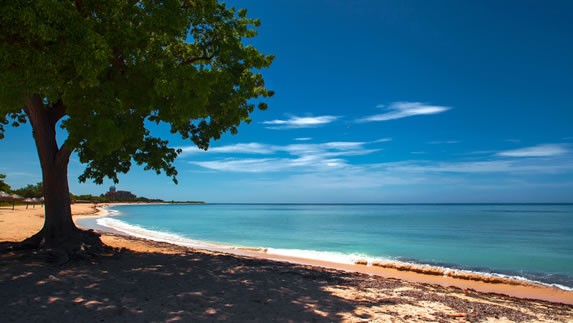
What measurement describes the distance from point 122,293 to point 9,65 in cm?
497

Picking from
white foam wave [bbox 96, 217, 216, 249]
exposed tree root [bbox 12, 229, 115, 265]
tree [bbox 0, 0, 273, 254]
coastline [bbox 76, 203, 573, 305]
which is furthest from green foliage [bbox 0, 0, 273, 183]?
white foam wave [bbox 96, 217, 216, 249]

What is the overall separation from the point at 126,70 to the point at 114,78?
410 millimetres

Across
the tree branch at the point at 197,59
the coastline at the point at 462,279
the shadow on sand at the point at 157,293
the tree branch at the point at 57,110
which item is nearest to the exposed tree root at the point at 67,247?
the shadow on sand at the point at 157,293

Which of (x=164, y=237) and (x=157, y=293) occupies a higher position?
(x=157, y=293)

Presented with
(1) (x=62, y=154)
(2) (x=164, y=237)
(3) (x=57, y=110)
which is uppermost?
(3) (x=57, y=110)

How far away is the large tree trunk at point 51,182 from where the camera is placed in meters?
11.5

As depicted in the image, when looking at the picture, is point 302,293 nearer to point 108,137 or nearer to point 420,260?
point 108,137

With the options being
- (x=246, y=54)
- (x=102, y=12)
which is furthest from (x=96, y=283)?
(x=246, y=54)

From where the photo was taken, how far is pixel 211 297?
7383mm

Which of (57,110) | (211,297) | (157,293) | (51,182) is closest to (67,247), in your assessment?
(51,182)

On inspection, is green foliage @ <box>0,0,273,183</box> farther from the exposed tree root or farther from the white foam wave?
the white foam wave

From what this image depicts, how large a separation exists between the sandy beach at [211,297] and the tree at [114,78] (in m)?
2.93

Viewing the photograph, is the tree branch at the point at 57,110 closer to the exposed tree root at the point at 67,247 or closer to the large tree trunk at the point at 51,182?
the large tree trunk at the point at 51,182

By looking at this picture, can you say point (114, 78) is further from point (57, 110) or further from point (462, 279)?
point (462, 279)
